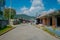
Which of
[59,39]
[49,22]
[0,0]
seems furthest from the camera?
[49,22]

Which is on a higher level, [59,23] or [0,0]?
[0,0]

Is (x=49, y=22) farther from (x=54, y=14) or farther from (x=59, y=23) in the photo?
(x=54, y=14)

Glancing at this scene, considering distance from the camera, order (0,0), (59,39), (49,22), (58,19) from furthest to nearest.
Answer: (49,22), (58,19), (0,0), (59,39)

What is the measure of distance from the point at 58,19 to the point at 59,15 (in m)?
3.95

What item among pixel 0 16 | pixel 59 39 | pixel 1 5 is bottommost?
pixel 59 39

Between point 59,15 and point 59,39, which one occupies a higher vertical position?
point 59,15

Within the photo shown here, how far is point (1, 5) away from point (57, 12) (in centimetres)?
1423

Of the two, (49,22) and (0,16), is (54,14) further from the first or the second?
(0,16)

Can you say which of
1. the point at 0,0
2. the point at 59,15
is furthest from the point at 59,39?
the point at 59,15

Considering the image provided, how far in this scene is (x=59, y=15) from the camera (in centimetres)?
4369

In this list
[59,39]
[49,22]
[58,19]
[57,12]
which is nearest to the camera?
[59,39]

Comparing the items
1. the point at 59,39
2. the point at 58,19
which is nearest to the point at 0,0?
the point at 58,19

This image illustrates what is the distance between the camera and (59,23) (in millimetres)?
48594

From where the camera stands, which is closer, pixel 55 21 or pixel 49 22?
pixel 55 21
